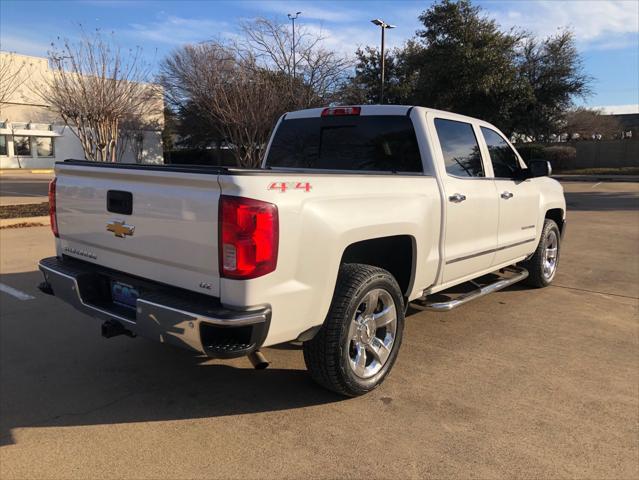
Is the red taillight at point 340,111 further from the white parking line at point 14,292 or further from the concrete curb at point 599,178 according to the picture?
the concrete curb at point 599,178

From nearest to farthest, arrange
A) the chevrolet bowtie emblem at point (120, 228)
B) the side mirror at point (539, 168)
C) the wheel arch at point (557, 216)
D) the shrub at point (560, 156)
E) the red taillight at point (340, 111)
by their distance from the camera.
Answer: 1. the chevrolet bowtie emblem at point (120, 228)
2. the red taillight at point (340, 111)
3. the side mirror at point (539, 168)
4. the wheel arch at point (557, 216)
5. the shrub at point (560, 156)

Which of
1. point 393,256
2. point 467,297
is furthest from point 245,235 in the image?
point 467,297

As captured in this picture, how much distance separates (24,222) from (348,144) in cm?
872

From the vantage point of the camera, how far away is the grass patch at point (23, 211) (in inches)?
461

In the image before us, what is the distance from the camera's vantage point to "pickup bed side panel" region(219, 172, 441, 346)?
9.33ft

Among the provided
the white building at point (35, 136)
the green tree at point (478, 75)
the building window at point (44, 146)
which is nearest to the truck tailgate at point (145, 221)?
the green tree at point (478, 75)

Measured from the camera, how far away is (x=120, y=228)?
338 centimetres

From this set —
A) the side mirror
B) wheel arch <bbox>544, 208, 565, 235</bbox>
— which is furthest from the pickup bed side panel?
wheel arch <bbox>544, 208, 565, 235</bbox>

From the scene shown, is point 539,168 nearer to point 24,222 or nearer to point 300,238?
point 300,238

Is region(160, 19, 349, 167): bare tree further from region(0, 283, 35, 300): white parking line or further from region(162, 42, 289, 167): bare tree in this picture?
region(0, 283, 35, 300): white parking line

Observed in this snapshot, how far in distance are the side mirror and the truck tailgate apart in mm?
3802

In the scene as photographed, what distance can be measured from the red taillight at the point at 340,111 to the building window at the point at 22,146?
4274 cm

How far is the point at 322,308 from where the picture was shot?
3227 mm

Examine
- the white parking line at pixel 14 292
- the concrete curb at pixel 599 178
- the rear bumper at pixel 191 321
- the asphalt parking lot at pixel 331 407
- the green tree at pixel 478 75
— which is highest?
the green tree at pixel 478 75
